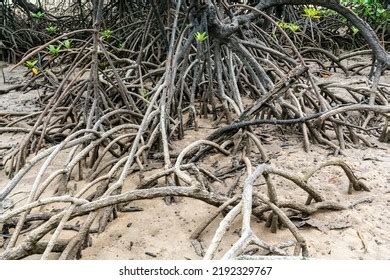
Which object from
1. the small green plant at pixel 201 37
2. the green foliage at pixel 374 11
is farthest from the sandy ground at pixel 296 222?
the green foliage at pixel 374 11

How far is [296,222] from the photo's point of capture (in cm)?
173

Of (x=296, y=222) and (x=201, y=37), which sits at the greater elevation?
(x=201, y=37)

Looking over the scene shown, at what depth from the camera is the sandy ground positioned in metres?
1.62

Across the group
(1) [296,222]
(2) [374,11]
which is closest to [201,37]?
(1) [296,222]

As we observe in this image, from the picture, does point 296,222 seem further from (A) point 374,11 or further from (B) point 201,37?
(A) point 374,11

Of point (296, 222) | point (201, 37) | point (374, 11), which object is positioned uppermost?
point (201, 37)

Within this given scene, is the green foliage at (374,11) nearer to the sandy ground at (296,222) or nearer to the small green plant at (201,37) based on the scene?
the small green plant at (201,37)

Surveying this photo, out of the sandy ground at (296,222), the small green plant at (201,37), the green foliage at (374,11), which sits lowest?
the sandy ground at (296,222)

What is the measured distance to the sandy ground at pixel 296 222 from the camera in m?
1.62

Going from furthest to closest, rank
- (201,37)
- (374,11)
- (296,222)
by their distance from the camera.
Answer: (374,11) < (201,37) < (296,222)

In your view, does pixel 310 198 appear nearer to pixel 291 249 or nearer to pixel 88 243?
pixel 291 249

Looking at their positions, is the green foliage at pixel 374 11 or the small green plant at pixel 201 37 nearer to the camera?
the small green plant at pixel 201 37

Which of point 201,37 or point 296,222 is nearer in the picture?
point 296,222
